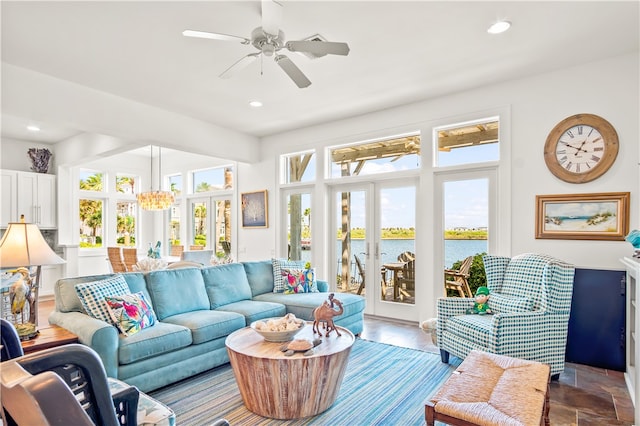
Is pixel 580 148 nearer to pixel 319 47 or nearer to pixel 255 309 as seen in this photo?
pixel 319 47

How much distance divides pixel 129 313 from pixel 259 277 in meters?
1.78

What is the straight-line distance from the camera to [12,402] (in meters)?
0.67

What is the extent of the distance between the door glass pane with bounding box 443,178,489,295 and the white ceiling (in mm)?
1155

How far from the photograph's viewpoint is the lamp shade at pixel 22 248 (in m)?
2.38

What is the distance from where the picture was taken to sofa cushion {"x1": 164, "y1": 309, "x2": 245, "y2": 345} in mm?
3086

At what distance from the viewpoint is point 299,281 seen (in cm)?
441

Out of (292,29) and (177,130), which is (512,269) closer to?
(292,29)

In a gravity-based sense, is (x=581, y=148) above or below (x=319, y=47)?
below

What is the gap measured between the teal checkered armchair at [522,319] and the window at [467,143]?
4.71ft

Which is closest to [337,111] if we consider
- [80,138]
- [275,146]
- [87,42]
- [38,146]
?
[275,146]

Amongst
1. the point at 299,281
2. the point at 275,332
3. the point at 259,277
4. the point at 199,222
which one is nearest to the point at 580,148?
the point at 299,281

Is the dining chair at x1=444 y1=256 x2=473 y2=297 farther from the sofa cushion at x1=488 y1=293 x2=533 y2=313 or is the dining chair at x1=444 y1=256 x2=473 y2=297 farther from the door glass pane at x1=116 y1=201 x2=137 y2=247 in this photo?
the door glass pane at x1=116 y1=201 x2=137 y2=247

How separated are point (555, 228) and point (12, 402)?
165 inches

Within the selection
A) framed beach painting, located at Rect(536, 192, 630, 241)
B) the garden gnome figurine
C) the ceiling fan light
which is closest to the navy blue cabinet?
framed beach painting, located at Rect(536, 192, 630, 241)
